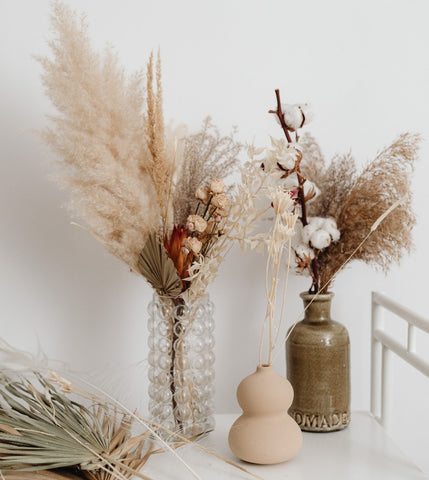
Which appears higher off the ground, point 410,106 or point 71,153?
point 410,106

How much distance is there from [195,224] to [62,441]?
0.37m

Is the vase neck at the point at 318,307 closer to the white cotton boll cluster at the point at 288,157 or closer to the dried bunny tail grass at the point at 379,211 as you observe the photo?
the dried bunny tail grass at the point at 379,211

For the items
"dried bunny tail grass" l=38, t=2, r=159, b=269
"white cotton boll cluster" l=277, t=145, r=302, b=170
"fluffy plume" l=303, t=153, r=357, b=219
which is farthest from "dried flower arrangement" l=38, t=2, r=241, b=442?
"fluffy plume" l=303, t=153, r=357, b=219

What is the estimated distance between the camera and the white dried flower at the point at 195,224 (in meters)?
1.02

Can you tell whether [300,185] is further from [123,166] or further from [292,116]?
[123,166]

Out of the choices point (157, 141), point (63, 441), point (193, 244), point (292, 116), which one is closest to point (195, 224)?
point (193, 244)

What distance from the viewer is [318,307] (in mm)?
1159

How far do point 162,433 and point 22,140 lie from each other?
2.08 ft

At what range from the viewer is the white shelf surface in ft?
3.26

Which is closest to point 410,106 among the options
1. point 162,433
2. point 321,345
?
point 321,345

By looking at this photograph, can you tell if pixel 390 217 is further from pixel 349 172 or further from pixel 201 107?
pixel 201 107

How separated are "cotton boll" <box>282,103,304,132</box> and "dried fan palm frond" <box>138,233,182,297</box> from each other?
0.29 metres

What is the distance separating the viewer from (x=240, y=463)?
1034 mm

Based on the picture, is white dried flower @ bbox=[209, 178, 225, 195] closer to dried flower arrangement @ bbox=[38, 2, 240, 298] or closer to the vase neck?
dried flower arrangement @ bbox=[38, 2, 240, 298]
